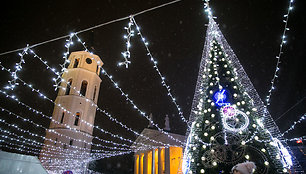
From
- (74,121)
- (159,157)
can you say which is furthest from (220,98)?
(74,121)

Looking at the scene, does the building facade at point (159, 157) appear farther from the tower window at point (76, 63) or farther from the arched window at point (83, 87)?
the tower window at point (76, 63)

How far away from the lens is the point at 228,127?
18.7ft

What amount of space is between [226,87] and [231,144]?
174 cm

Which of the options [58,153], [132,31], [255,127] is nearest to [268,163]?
[255,127]

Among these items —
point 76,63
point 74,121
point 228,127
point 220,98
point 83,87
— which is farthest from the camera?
point 76,63

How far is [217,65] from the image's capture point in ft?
22.0

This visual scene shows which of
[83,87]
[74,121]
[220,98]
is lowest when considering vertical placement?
[220,98]

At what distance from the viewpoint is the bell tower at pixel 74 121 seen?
60.3ft

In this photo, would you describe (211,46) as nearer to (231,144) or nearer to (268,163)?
(231,144)

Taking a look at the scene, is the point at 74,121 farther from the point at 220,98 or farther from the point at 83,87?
the point at 220,98

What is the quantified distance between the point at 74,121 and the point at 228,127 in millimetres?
18423

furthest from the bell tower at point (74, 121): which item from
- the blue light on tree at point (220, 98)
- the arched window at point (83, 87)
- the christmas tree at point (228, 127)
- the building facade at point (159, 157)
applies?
the blue light on tree at point (220, 98)

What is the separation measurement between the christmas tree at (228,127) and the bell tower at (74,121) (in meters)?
12.5

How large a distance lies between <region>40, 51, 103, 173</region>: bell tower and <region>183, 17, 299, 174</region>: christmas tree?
41.1ft
